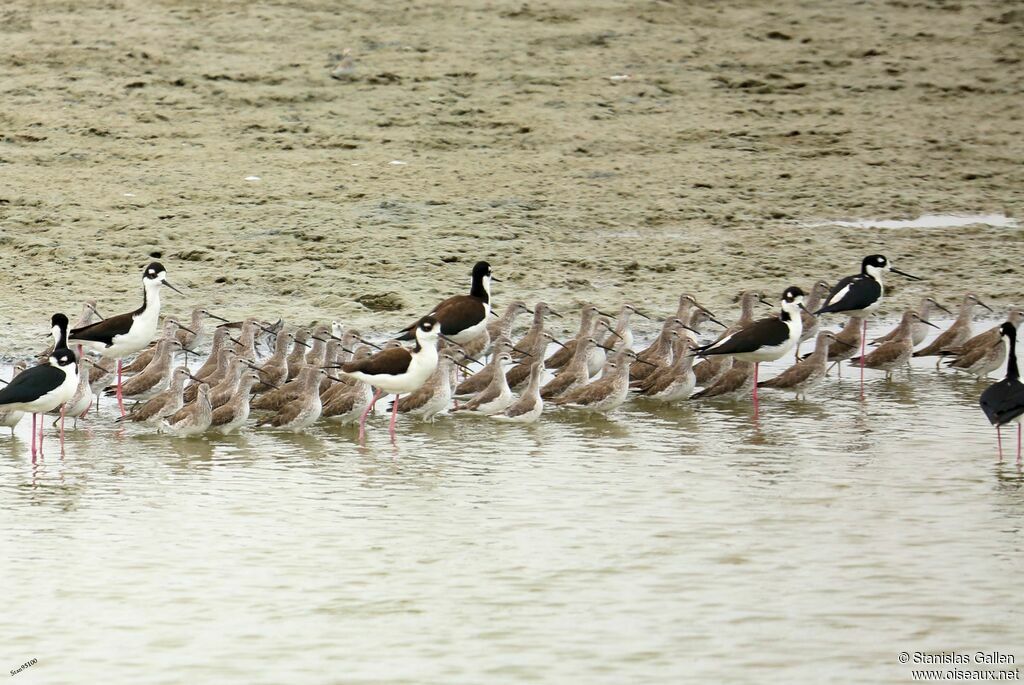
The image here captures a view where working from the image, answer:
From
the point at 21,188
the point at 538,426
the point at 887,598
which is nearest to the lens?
the point at 887,598

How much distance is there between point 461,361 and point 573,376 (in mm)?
1266

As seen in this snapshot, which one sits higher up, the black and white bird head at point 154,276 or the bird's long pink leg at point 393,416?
the black and white bird head at point 154,276

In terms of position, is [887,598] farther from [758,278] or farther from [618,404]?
[758,278]

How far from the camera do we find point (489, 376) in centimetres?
1417

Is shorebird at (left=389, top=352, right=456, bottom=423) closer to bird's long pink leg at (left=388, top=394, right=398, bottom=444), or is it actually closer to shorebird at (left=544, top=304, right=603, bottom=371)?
bird's long pink leg at (left=388, top=394, right=398, bottom=444)

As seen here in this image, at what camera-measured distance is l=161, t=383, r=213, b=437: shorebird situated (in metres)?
12.7

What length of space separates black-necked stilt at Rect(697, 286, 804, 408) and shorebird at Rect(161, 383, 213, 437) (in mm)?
3864

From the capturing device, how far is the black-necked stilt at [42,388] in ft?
39.3

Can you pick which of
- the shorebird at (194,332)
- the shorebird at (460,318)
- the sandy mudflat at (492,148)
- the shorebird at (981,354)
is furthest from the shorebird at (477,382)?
the shorebird at (981,354)

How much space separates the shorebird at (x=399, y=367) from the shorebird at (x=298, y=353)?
866 millimetres

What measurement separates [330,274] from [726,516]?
7.42 meters

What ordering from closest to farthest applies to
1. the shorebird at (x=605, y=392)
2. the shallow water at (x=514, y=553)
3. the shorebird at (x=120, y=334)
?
the shallow water at (x=514, y=553) < the shorebird at (x=605, y=392) < the shorebird at (x=120, y=334)

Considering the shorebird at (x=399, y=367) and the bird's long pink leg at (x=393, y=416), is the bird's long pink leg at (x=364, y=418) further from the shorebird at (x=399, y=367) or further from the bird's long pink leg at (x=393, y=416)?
the bird's long pink leg at (x=393, y=416)

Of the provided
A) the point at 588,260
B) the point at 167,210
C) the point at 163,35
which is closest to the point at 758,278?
the point at 588,260
